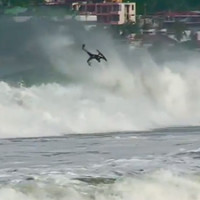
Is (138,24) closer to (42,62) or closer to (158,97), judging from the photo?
(42,62)

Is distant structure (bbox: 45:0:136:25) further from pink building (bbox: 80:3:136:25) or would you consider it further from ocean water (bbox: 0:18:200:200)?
ocean water (bbox: 0:18:200:200)

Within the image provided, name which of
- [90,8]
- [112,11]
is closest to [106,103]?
[112,11]

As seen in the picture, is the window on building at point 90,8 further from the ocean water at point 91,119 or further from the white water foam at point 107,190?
the white water foam at point 107,190

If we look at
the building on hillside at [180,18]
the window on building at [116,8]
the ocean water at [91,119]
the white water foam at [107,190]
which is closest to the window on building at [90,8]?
the window on building at [116,8]

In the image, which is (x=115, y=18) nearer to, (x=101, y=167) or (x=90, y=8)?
(x=90, y=8)

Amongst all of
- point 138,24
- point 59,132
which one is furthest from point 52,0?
point 59,132

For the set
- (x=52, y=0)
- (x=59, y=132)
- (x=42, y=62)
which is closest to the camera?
(x=59, y=132)

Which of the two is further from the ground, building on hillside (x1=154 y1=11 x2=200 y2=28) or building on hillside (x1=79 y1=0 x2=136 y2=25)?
building on hillside (x1=79 y1=0 x2=136 y2=25)

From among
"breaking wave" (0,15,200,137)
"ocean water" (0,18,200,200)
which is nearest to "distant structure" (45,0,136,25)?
"ocean water" (0,18,200,200)
